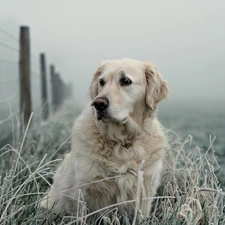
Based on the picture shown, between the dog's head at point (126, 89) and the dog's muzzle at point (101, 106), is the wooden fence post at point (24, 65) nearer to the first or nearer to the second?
the dog's head at point (126, 89)

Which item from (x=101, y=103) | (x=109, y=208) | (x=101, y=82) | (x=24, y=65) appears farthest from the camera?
(x=24, y=65)

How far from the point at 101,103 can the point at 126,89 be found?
1.05 ft

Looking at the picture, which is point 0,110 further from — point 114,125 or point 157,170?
point 157,170

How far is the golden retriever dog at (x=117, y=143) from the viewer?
9.53ft

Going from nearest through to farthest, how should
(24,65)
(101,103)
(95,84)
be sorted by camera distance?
(101,103), (95,84), (24,65)

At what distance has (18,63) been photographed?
5715 millimetres

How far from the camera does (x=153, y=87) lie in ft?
10.6

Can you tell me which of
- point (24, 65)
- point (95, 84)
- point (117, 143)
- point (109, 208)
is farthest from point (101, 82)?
point (24, 65)

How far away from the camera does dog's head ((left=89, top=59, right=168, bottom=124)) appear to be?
2.91 meters

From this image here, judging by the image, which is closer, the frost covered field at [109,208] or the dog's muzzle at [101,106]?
the frost covered field at [109,208]

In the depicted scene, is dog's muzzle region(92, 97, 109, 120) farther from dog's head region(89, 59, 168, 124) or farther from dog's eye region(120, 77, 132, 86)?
dog's eye region(120, 77, 132, 86)

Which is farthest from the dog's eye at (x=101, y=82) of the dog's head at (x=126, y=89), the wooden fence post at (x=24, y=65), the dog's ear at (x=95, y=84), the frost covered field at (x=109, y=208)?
the wooden fence post at (x=24, y=65)

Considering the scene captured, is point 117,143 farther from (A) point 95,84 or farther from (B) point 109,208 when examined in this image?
(A) point 95,84

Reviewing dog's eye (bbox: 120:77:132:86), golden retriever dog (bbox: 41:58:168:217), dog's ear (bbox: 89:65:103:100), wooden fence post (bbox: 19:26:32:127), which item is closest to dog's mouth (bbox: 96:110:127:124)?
golden retriever dog (bbox: 41:58:168:217)
